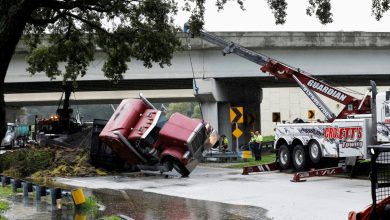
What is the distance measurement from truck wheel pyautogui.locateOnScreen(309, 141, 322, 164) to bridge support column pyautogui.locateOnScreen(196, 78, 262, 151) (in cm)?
1294

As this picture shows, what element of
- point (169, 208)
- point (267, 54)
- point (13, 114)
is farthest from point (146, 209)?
point (13, 114)

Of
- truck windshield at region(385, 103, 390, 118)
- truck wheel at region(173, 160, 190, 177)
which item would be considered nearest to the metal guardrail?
truck wheel at region(173, 160, 190, 177)

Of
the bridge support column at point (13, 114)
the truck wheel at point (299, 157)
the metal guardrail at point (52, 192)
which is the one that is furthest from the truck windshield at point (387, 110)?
the bridge support column at point (13, 114)

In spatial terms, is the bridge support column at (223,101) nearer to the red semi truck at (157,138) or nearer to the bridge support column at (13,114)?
the red semi truck at (157,138)

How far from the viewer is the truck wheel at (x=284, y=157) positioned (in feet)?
67.6

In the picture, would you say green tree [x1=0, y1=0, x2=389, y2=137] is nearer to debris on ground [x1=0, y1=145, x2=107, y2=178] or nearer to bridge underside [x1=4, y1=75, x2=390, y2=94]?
debris on ground [x1=0, y1=145, x2=107, y2=178]

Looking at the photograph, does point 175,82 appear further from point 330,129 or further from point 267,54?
point 330,129

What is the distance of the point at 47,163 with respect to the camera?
21.7m

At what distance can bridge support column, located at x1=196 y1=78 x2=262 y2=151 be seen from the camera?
34312mm

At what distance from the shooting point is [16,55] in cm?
3309

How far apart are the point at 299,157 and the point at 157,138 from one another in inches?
206

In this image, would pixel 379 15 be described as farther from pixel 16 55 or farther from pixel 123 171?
pixel 16 55

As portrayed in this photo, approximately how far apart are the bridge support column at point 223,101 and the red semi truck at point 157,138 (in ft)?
42.9

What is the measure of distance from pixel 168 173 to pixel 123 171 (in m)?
1.92
